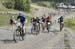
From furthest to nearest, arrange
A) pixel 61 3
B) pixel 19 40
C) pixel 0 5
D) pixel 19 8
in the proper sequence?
pixel 61 3
pixel 19 8
pixel 0 5
pixel 19 40

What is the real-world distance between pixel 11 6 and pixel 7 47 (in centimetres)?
5406

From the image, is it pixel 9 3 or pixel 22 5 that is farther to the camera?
pixel 22 5

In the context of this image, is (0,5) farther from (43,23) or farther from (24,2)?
(43,23)

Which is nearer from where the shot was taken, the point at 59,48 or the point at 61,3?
the point at 59,48

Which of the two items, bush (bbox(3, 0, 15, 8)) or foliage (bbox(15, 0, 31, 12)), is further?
foliage (bbox(15, 0, 31, 12))

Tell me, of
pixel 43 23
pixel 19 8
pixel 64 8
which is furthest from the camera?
pixel 64 8

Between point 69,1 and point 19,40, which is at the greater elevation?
point 19,40

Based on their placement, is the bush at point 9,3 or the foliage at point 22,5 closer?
the bush at point 9,3

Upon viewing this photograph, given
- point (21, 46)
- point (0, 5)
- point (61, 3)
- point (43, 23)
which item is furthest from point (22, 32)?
point (61, 3)

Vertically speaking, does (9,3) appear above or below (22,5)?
above

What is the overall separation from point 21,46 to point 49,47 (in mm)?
1851

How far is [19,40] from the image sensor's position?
79.8 ft

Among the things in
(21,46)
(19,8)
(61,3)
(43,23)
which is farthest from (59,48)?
(61,3)

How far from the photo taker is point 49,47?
72.7ft
